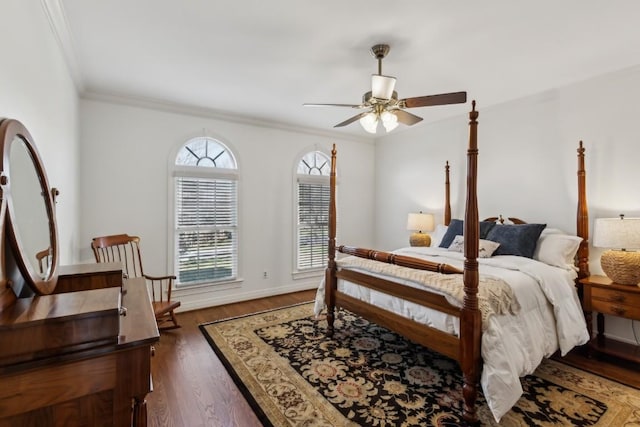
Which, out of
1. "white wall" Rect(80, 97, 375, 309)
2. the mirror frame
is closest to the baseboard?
"white wall" Rect(80, 97, 375, 309)

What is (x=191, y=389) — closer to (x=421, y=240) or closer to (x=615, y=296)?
(x=421, y=240)

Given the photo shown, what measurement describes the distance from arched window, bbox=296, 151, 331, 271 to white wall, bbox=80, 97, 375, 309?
0.54 ft

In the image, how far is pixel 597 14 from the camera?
6.71 feet

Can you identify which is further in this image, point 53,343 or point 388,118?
point 388,118

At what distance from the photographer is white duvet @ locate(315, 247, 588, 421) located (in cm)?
180

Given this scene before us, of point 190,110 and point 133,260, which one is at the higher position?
point 190,110

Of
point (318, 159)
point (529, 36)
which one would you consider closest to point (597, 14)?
point (529, 36)

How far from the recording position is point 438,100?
2264 millimetres

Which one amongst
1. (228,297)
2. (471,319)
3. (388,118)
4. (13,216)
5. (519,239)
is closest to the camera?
(13,216)

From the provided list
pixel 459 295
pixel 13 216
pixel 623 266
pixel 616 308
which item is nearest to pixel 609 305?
pixel 616 308

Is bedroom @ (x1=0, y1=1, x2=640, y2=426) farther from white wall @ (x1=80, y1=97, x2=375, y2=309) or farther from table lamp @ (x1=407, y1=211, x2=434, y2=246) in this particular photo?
table lamp @ (x1=407, y1=211, x2=434, y2=246)

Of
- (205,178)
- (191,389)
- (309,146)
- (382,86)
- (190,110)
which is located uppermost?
(190,110)

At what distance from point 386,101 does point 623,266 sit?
2393 millimetres

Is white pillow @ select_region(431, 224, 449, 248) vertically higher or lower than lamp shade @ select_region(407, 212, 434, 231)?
lower
